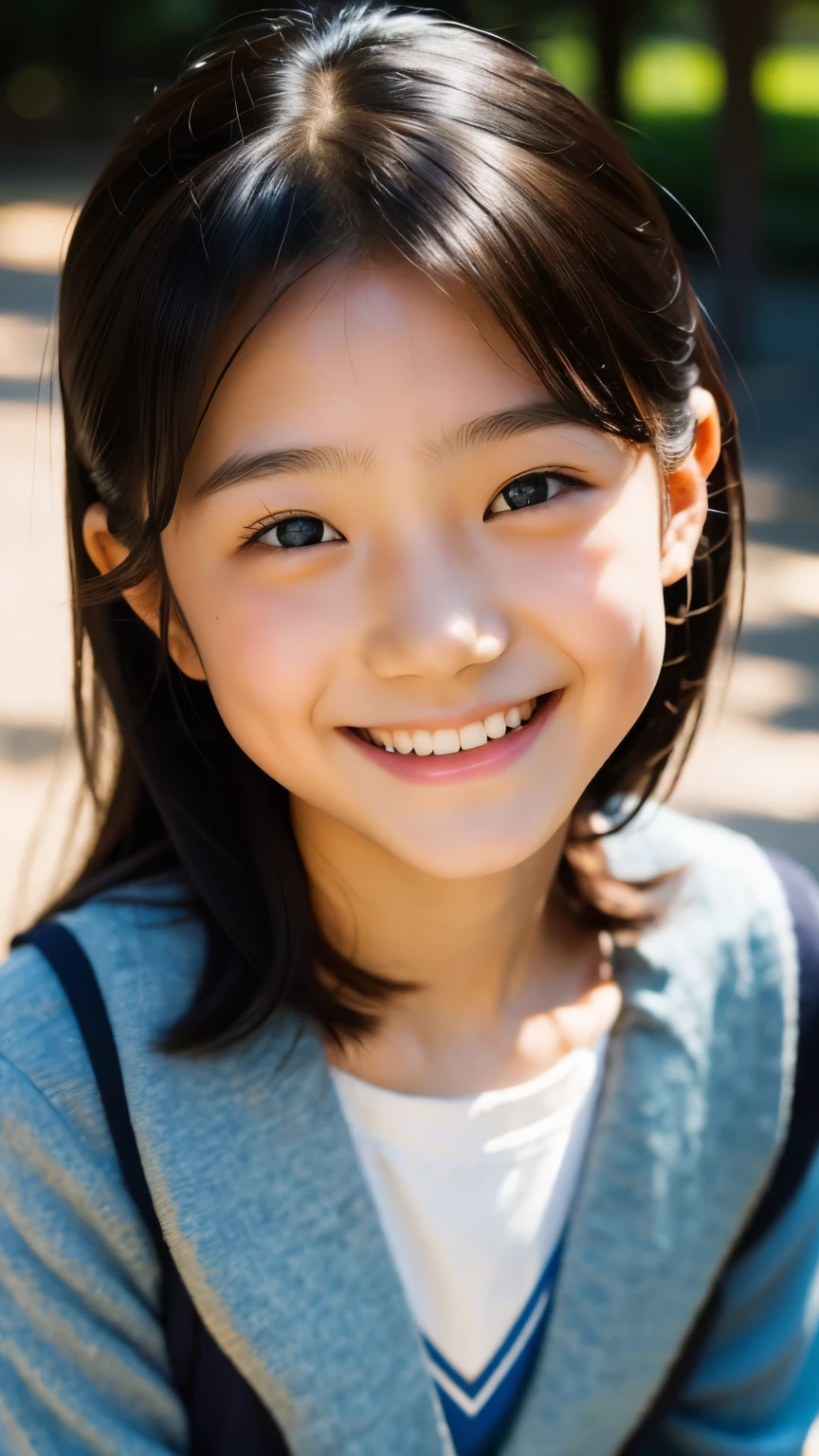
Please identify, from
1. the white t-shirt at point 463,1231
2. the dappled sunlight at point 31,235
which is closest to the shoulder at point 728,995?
the white t-shirt at point 463,1231

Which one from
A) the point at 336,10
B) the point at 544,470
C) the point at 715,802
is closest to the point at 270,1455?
the point at 544,470

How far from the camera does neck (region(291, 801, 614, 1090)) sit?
1.26 m

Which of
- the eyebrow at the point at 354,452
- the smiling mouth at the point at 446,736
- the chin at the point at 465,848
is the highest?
the eyebrow at the point at 354,452

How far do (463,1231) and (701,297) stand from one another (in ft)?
19.2

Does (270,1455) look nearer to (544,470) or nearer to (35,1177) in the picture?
(35,1177)

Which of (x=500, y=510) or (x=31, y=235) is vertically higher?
(x=31, y=235)

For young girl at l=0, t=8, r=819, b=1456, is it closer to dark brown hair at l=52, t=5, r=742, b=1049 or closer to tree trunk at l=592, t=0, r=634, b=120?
dark brown hair at l=52, t=5, r=742, b=1049

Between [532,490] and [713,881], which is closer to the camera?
[532,490]

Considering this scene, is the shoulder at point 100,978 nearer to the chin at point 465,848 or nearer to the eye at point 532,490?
the chin at point 465,848

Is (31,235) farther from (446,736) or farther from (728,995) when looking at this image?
(446,736)

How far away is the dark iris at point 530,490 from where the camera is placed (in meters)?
1.06

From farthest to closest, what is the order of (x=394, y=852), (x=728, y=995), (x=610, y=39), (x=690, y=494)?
1. (x=610, y=39)
2. (x=728, y=995)
3. (x=690, y=494)
4. (x=394, y=852)

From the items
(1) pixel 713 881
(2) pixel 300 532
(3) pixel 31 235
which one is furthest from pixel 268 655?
(3) pixel 31 235

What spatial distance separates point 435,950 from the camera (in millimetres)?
1284
